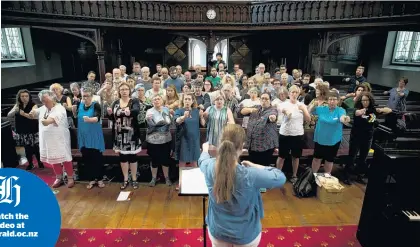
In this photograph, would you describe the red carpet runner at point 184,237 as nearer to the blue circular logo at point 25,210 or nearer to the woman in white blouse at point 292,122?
the blue circular logo at point 25,210

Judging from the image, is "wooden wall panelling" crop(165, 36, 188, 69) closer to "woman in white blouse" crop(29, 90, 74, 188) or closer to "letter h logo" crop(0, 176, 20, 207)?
"woman in white blouse" crop(29, 90, 74, 188)

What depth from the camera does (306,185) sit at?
3.81m

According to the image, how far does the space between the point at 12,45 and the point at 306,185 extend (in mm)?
10095

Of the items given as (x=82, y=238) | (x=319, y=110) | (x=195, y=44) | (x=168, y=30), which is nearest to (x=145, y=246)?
(x=82, y=238)

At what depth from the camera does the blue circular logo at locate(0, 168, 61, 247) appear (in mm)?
2221

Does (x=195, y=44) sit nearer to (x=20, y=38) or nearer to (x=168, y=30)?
(x=168, y=30)

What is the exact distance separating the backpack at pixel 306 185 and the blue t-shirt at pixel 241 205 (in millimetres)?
2184

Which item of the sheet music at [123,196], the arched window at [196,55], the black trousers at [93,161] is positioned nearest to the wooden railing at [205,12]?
the arched window at [196,55]

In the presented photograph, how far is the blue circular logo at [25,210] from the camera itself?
2221 mm

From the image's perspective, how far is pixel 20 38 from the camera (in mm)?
9055

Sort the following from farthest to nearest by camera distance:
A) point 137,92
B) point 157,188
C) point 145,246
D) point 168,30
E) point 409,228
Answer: point 168,30 → point 137,92 → point 157,188 → point 145,246 → point 409,228

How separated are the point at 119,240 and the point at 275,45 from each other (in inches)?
420

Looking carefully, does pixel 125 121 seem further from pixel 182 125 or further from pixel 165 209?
pixel 165 209

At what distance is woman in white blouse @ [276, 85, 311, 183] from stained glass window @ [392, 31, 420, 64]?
800 centimetres
